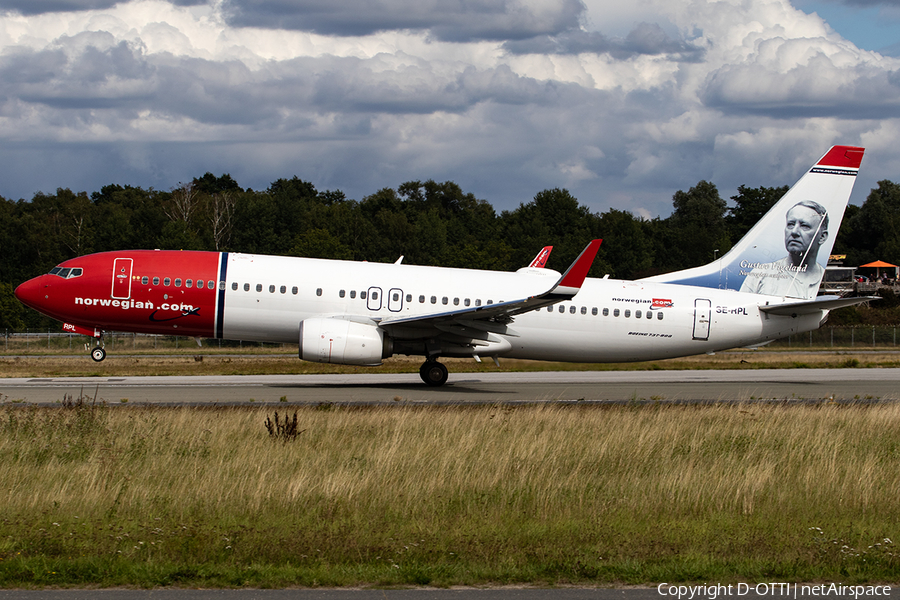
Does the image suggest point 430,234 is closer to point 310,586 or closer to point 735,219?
point 735,219

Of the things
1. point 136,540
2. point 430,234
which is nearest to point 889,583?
point 136,540

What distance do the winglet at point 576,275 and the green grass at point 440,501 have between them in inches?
255

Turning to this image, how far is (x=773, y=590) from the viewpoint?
781cm

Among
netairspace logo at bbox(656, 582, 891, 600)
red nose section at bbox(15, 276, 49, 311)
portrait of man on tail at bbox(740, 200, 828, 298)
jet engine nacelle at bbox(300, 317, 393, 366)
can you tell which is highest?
portrait of man on tail at bbox(740, 200, 828, 298)

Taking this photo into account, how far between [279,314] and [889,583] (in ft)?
66.0

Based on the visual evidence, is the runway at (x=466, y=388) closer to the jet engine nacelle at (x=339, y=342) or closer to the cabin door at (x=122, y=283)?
the jet engine nacelle at (x=339, y=342)

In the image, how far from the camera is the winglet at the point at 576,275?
Result: 76.1ft

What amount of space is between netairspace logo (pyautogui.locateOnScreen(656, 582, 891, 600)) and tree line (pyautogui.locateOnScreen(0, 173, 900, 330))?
219 feet

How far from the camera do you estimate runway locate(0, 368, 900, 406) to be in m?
22.9

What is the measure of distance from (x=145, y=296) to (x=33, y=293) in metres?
3.81

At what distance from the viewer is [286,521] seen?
9992 millimetres

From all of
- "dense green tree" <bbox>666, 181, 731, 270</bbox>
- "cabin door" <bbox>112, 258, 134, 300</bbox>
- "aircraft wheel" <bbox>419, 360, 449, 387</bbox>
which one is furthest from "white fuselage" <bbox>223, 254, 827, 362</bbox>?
"dense green tree" <bbox>666, 181, 731, 270</bbox>

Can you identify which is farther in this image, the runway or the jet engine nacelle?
the jet engine nacelle

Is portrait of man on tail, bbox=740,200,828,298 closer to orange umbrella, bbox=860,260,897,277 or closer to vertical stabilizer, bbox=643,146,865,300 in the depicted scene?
vertical stabilizer, bbox=643,146,865,300
